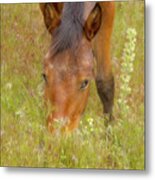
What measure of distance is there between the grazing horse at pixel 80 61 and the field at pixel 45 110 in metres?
0.04

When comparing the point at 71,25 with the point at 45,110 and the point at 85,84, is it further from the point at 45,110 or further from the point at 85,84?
the point at 45,110

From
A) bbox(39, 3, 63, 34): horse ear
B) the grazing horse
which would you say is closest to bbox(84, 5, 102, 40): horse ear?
the grazing horse

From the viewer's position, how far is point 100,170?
2.61 m

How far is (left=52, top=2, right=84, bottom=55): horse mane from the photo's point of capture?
2600 mm

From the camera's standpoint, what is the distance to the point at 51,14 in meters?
2.63

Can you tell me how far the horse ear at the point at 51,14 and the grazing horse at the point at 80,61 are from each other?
0.10 ft

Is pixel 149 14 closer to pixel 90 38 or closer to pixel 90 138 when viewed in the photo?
pixel 90 38

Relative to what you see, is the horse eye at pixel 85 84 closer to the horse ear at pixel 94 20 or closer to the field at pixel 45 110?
the field at pixel 45 110

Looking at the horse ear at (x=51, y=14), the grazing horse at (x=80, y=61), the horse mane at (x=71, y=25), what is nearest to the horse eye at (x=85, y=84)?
the grazing horse at (x=80, y=61)

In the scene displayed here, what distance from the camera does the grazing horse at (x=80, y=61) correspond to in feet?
8.51

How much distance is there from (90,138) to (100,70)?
310 millimetres

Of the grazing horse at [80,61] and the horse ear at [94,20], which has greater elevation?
the horse ear at [94,20]

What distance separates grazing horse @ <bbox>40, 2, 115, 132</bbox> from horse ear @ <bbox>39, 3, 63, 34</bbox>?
3 cm

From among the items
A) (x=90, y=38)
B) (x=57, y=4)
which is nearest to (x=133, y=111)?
(x=90, y=38)
